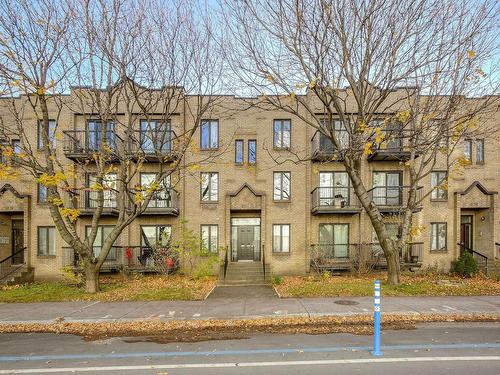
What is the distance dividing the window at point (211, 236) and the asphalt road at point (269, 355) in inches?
454

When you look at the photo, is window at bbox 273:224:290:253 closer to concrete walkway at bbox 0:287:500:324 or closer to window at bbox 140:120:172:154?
window at bbox 140:120:172:154

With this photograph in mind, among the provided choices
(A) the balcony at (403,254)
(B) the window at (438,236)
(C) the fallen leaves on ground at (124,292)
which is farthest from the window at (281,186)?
(B) the window at (438,236)

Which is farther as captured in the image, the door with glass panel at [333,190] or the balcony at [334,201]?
the door with glass panel at [333,190]

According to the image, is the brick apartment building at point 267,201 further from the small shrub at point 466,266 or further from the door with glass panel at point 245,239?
the small shrub at point 466,266

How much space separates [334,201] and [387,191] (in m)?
3.04

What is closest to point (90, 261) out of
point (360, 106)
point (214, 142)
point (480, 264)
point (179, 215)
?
point (179, 215)

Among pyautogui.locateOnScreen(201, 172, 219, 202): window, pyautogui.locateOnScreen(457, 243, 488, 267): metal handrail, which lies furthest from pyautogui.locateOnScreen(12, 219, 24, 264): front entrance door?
pyautogui.locateOnScreen(457, 243, 488, 267): metal handrail

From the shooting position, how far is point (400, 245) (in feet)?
44.2

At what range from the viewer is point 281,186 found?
19484 mm

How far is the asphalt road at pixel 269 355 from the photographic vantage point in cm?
564

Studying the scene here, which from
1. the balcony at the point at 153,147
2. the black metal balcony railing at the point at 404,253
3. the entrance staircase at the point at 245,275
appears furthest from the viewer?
the black metal balcony railing at the point at 404,253

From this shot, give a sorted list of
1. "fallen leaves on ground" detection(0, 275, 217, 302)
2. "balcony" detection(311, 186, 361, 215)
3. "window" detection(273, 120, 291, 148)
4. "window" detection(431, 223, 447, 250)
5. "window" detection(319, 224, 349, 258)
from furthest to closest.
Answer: "window" detection(273, 120, 291, 148), "window" detection(431, 223, 447, 250), "window" detection(319, 224, 349, 258), "balcony" detection(311, 186, 361, 215), "fallen leaves on ground" detection(0, 275, 217, 302)

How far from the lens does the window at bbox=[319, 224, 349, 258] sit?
62.8 feet

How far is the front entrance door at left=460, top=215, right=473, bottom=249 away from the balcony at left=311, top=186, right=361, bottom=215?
6.64m
